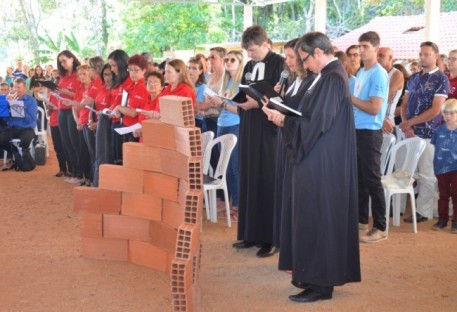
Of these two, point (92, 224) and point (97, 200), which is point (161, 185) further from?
point (92, 224)

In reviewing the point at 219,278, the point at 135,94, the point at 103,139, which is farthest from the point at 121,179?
the point at 103,139

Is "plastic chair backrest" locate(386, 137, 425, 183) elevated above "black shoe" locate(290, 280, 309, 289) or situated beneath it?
elevated above

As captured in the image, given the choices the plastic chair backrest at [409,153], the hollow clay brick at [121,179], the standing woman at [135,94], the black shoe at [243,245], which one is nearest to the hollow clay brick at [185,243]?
the hollow clay brick at [121,179]

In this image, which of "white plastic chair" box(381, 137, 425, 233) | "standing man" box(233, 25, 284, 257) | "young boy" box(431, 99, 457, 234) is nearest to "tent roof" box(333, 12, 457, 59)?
"white plastic chair" box(381, 137, 425, 233)

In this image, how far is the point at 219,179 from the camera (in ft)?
23.0

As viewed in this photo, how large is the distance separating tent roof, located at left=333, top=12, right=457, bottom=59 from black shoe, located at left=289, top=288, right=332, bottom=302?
19437 millimetres

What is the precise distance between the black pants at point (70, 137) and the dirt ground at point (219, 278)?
260 centimetres

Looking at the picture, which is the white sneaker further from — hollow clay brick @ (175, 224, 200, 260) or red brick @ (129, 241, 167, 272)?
hollow clay brick @ (175, 224, 200, 260)

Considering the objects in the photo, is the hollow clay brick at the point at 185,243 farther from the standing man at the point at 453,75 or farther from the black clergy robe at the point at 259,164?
the standing man at the point at 453,75

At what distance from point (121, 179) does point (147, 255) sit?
689mm

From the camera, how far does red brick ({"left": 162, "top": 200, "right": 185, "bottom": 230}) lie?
4.89m

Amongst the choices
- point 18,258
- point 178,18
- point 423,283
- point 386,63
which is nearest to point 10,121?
point 18,258

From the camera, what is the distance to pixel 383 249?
6098mm

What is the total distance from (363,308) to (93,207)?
2445mm
